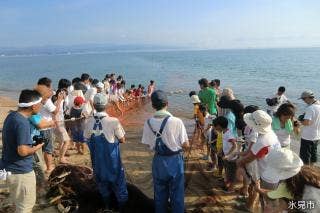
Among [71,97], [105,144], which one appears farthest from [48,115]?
[105,144]

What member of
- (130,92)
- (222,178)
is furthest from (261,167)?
(130,92)

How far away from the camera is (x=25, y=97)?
4.56 m

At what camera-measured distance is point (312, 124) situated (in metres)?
7.28

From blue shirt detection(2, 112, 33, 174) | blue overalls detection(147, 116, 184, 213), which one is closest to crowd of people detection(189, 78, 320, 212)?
blue overalls detection(147, 116, 184, 213)

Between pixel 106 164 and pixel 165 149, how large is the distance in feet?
3.54

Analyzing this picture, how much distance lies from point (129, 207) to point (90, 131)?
4.64 ft

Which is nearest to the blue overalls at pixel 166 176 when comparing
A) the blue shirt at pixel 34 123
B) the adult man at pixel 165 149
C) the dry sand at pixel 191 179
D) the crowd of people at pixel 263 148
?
the adult man at pixel 165 149

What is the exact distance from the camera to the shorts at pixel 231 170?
6316mm

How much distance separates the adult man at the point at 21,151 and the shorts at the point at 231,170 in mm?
3409

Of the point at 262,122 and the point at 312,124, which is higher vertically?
the point at 262,122

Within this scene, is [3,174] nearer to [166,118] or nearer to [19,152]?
[19,152]

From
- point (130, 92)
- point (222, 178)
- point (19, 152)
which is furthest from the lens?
point (130, 92)

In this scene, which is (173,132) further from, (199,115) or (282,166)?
(199,115)

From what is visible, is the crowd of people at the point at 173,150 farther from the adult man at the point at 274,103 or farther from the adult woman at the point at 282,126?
the adult man at the point at 274,103
